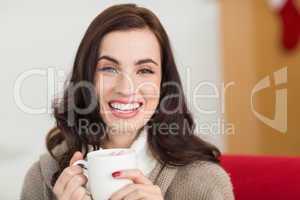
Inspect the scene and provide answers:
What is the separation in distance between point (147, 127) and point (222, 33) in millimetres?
884

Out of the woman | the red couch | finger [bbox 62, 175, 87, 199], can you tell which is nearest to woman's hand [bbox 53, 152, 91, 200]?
finger [bbox 62, 175, 87, 199]

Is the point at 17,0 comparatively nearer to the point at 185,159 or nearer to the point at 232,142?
the point at 185,159

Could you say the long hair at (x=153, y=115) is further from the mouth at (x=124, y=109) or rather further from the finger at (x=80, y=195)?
the finger at (x=80, y=195)

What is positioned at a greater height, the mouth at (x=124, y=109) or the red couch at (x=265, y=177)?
the mouth at (x=124, y=109)

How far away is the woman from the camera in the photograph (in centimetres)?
87

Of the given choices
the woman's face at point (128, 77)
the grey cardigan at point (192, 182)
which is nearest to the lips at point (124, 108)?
the woman's face at point (128, 77)

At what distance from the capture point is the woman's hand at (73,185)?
27.3 inches

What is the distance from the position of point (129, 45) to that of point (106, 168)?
28cm

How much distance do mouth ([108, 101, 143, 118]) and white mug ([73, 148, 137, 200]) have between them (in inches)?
7.8

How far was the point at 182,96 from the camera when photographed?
959 mm

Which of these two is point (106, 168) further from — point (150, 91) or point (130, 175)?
point (150, 91)

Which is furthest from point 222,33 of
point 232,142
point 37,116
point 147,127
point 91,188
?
point 91,188

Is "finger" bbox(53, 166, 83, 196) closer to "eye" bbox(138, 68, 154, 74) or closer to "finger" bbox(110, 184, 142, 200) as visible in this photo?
"finger" bbox(110, 184, 142, 200)

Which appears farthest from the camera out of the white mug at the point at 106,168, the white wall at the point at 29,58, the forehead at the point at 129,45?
the white wall at the point at 29,58
